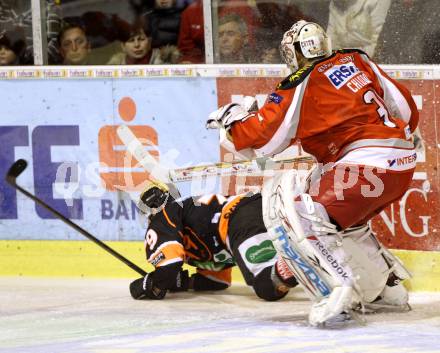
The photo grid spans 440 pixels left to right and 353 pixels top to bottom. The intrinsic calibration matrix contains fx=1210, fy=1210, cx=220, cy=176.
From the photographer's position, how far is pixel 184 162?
6.29 metres

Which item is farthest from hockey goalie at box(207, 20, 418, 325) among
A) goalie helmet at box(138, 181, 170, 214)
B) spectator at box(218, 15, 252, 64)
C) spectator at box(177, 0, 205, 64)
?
spectator at box(177, 0, 205, 64)

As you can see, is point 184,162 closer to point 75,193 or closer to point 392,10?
point 75,193

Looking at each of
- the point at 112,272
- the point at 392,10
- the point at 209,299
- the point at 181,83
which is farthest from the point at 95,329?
the point at 392,10

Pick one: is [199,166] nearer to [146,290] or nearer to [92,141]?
[92,141]

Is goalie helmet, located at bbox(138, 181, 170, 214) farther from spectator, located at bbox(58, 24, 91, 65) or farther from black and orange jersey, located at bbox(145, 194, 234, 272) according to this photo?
spectator, located at bbox(58, 24, 91, 65)

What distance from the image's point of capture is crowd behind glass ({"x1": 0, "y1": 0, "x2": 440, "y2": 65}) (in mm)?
5824

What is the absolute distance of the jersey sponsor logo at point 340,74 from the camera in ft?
15.9

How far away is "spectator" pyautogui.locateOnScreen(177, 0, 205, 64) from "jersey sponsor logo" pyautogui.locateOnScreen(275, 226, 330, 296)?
68.5 inches

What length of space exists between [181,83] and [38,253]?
1228 millimetres

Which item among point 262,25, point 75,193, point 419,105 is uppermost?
point 262,25

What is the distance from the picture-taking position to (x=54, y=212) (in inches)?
241

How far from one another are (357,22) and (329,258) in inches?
62.6

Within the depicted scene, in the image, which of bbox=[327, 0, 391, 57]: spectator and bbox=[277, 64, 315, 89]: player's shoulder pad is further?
bbox=[327, 0, 391, 57]: spectator

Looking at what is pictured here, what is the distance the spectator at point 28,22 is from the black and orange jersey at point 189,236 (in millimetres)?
1487
